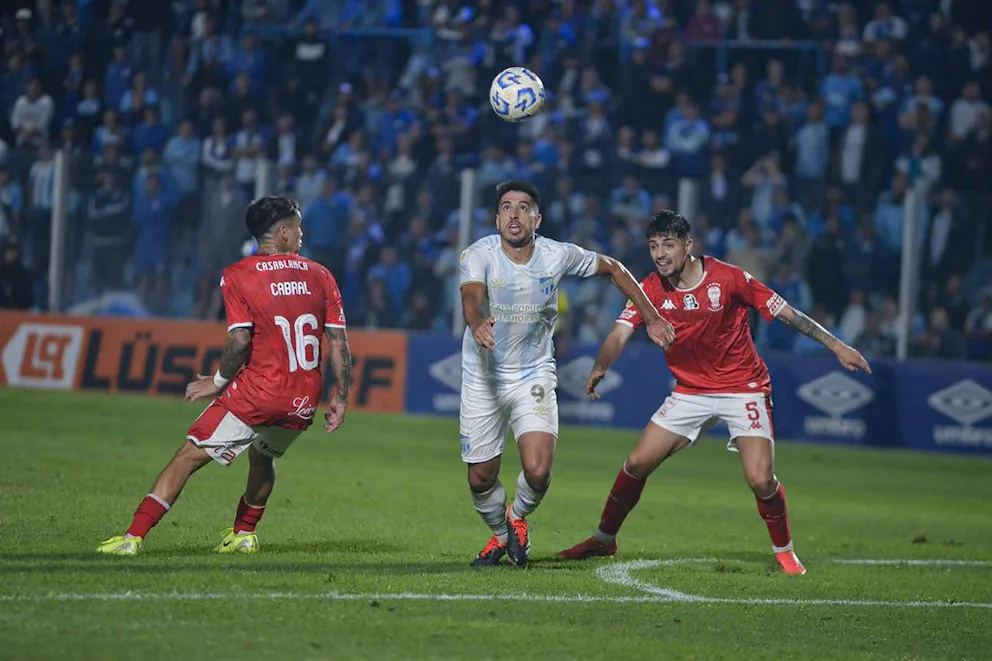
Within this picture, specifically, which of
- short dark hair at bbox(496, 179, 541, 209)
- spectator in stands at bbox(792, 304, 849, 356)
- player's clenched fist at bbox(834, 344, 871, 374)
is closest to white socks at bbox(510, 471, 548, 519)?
short dark hair at bbox(496, 179, 541, 209)

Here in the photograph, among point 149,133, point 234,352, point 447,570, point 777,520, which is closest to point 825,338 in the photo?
point 777,520

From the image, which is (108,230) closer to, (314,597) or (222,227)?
(222,227)

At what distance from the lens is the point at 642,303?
866cm

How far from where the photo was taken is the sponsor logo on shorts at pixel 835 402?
1819cm

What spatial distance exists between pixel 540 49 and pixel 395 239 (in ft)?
17.8

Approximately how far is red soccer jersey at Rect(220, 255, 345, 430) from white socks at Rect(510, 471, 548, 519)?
1.29 metres

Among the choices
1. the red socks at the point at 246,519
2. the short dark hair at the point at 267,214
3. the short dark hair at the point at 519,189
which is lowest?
the red socks at the point at 246,519

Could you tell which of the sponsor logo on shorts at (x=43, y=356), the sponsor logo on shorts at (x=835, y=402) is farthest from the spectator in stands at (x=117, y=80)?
the sponsor logo on shorts at (x=835, y=402)

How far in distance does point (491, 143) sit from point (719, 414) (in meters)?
13.8

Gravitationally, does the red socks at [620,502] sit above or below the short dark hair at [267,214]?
below

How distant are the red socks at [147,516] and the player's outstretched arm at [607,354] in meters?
2.56

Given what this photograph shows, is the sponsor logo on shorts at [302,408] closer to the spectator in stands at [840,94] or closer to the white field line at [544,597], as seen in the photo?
the white field line at [544,597]

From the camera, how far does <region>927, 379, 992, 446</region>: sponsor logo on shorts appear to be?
17.6m

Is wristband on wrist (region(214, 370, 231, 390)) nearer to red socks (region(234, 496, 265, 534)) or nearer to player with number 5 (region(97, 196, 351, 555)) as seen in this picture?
player with number 5 (region(97, 196, 351, 555))
